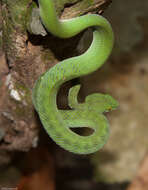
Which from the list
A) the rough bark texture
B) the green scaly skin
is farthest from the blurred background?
the green scaly skin

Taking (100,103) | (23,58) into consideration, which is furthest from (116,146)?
(23,58)

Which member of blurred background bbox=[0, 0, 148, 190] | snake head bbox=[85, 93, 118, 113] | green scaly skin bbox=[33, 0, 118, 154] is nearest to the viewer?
green scaly skin bbox=[33, 0, 118, 154]

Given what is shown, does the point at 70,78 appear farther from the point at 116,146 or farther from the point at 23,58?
the point at 116,146

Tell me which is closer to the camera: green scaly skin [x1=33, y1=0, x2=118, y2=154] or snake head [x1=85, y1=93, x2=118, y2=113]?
green scaly skin [x1=33, y1=0, x2=118, y2=154]

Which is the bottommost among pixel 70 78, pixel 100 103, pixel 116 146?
pixel 116 146

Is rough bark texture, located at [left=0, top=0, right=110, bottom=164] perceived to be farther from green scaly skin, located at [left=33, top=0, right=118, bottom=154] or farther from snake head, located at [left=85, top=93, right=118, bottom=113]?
snake head, located at [left=85, top=93, right=118, bottom=113]

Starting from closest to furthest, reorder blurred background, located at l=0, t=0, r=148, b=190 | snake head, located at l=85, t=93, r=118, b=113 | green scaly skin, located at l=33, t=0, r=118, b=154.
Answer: green scaly skin, located at l=33, t=0, r=118, b=154 → snake head, located at l=85, t=93, r=118, b=113 → blurred background, located at l=0, t=0, r=148, b=190

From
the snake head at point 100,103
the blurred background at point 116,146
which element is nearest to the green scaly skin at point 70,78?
the snake head at point 100,103
